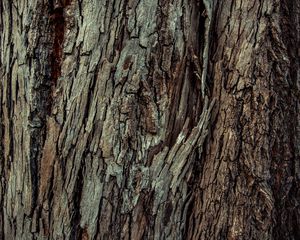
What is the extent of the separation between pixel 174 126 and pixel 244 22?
0.46 metres

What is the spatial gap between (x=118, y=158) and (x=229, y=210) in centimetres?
46

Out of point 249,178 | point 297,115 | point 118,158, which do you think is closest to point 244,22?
point 297,115

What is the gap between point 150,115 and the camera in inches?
63.7

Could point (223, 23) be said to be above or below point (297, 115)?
above

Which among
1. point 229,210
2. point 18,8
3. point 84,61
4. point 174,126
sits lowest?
point 229,210

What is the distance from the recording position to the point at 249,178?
1655mm

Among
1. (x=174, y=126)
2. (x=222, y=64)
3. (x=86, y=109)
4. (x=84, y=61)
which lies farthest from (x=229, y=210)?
(x=84, y=61)

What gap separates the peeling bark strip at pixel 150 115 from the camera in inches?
63.0

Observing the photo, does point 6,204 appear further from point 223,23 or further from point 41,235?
point 223,23

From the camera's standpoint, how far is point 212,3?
1.67 m

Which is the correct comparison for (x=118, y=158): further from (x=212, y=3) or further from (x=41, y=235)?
(x=212, y=3)

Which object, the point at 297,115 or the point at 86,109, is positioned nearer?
the point at 86,109

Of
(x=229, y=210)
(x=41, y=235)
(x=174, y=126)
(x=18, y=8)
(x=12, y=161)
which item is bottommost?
(x=41, y=235)

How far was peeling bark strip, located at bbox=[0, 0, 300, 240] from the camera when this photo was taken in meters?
1.60
